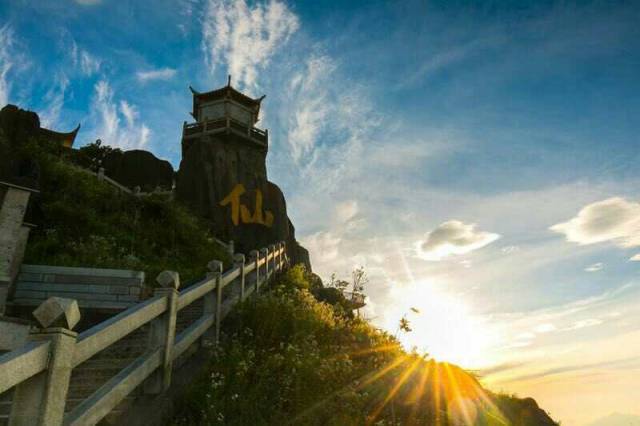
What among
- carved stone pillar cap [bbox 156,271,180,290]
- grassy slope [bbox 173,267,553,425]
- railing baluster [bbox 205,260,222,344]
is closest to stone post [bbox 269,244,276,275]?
grassy slope [bbox 173,267,553,425]

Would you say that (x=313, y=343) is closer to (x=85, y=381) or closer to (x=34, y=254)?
(x=85, y=381)

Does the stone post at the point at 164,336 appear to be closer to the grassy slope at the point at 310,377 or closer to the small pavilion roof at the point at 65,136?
the grassy slope at the point at 310,377

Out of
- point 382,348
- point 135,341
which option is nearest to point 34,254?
point 135,341

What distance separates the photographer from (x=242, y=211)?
3353 cm

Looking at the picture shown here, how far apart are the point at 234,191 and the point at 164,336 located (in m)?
28.5

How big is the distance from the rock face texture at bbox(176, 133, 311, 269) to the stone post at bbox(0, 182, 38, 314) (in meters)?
19.2

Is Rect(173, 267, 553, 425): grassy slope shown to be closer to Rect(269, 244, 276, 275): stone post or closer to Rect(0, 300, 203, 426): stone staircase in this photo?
Rect(0, 300, 203, 426): stone staircase

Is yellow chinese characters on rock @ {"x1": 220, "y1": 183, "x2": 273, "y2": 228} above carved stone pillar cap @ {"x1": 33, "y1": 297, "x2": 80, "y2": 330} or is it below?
above

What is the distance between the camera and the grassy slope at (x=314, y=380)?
597 cm

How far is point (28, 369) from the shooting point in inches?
126

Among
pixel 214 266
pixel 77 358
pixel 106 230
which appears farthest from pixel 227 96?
pixel 77 358

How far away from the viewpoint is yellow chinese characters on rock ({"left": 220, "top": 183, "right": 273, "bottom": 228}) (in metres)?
32.9

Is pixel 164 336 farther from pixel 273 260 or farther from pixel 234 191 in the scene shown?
pixel 234 191

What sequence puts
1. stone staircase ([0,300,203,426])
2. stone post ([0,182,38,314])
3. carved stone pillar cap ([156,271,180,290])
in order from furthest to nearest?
stone post ([0,182,38,314]), carved stone pillar cap ([156,271,180,290]), stone staircase ([0,300,203,426])
